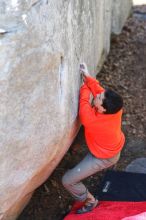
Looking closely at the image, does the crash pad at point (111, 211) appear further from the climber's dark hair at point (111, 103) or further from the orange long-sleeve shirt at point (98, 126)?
the climber's dark hair at point (111, 103)

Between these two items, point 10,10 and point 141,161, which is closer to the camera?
point 10,10

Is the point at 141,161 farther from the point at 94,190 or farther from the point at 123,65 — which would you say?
the point at 123,65

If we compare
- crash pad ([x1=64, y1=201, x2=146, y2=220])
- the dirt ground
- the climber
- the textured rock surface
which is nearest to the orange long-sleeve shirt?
the climber

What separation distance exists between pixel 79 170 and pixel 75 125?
15.2 inches

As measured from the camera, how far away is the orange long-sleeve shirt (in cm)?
381

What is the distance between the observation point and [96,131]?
12.6 feet

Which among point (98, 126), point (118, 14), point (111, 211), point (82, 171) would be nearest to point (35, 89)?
point (98, 126)

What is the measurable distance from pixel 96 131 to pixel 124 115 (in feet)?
5.72

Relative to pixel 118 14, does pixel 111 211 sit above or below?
below

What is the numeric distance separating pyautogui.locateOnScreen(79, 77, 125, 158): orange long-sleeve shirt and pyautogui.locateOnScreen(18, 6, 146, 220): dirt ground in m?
0.77

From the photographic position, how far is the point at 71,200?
4.49 m

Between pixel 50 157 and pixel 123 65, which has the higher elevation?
pixel 50 157

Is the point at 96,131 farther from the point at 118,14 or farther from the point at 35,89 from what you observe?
the point at 118,14

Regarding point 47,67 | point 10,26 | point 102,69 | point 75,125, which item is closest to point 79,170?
point 75,125
